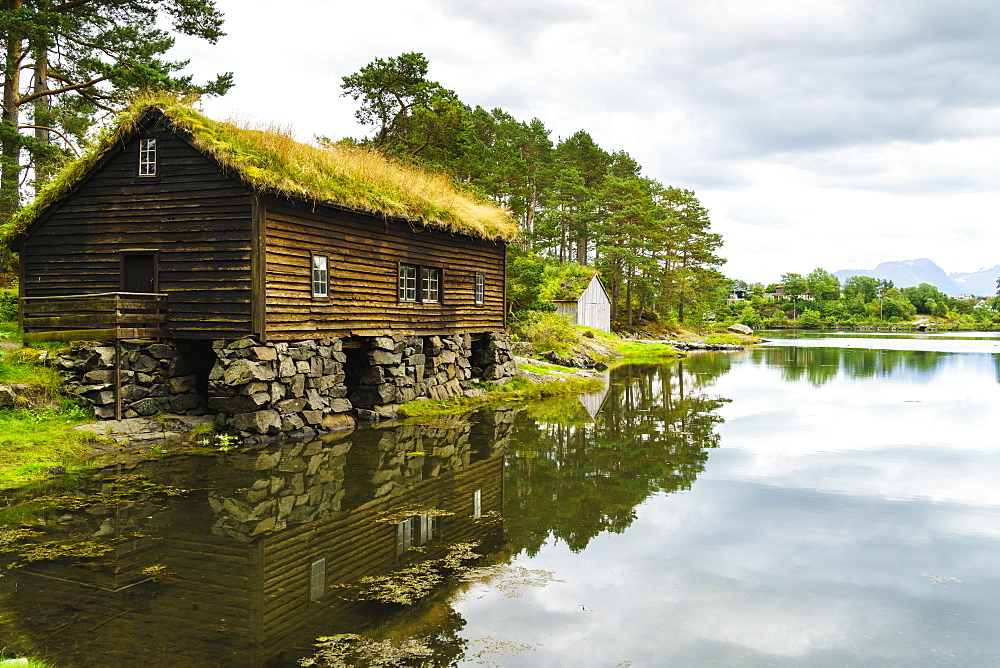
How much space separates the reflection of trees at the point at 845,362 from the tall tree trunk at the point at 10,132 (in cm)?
3594

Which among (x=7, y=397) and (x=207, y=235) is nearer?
(x=7, y=397)

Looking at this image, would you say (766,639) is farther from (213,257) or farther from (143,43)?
(143,43)

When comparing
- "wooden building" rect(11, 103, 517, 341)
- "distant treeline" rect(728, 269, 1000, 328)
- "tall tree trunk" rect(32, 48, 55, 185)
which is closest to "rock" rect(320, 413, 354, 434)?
"wooden building" rect(11, 103, 517, 341)

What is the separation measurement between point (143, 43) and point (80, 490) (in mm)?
21882

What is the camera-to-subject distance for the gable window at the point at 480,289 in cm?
2686

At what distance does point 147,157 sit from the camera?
18.1m

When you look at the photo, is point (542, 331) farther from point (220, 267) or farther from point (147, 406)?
point (147, 406)

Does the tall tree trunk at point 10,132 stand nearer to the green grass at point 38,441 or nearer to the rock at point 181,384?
the rock at point 181,384

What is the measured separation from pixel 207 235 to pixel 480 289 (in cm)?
1189

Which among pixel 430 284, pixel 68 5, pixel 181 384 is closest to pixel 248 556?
pixel 181 384

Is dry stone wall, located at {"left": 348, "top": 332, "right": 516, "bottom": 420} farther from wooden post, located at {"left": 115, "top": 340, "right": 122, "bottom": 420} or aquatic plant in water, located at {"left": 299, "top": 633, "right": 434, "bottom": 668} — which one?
aquatic plant in water, located at {"left": 299, "top": 633, "right": 434, "bottom": 668}

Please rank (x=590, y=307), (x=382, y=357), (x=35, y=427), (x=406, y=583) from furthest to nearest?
1. (x=590, y=307)
2. (x=382, y=357)
3. (x=35, y=427)
4. (x=406, y=583)

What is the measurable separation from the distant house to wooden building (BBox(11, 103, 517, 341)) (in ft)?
107

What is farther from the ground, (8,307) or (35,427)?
(8,307)
